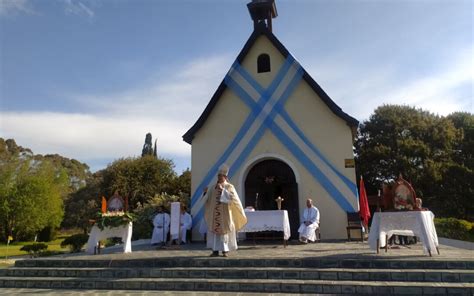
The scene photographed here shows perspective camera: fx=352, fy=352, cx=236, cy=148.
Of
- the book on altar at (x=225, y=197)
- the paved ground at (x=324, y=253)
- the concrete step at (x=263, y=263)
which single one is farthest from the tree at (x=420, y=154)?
the book on altar at (x=225, y=197)

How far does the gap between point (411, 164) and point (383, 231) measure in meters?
21.4

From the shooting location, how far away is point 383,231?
777 cm

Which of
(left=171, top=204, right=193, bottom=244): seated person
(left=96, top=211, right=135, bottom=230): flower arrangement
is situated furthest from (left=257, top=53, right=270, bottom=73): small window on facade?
(left=96, top=211, right=135, bottom=230): flower arrangement

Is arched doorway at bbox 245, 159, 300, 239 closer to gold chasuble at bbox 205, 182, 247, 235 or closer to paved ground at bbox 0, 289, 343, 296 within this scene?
gold chasuble at bbox 205, 182, 247, 235

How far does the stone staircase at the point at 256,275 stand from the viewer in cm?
593

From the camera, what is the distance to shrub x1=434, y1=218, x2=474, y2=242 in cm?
1694

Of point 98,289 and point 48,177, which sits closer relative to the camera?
point 98,289

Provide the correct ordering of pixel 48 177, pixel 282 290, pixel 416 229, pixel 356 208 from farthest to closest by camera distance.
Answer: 1. pixel 48 177
2. pixel 356 208
3. pixel 416 229
4. pixel 282 290

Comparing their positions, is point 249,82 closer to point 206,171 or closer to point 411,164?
point 206,171

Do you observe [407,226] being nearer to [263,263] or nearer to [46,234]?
[263,263]

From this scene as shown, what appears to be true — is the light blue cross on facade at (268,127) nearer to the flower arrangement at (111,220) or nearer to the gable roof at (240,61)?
the gable roof at (240,61)

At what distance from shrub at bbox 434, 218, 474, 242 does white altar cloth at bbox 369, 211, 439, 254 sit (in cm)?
1126

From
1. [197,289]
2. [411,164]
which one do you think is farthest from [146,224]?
[411,164]

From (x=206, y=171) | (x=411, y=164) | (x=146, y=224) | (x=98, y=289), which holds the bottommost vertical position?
(x=98, y=289)
